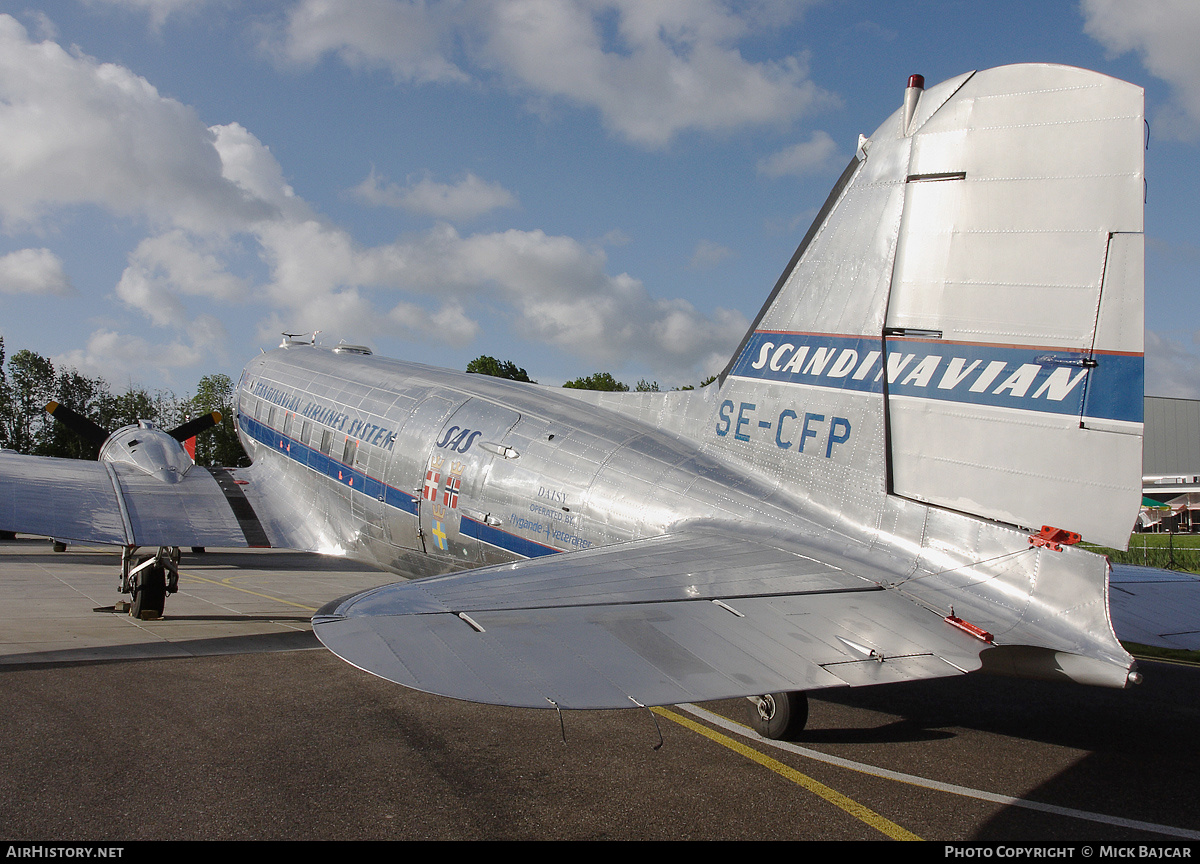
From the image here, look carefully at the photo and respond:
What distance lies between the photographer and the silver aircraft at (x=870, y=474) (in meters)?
3.80

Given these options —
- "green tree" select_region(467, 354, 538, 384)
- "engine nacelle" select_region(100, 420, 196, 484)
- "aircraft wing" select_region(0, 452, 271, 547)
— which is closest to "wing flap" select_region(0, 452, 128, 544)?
"aircraft wing" select_region(0, 452, 271, 547)

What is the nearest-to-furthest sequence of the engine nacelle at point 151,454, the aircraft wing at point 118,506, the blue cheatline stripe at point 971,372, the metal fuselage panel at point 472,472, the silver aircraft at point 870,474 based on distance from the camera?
the silver aircraft at point 870,474, the blue cheatline stripe at point 971,372, the metal fuselage panel at point 472,472, the aircraft wing at point 118,506, the engine nacelle at point 151,454

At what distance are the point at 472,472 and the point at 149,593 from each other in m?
7.02

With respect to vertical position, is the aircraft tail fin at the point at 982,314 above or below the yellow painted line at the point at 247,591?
above

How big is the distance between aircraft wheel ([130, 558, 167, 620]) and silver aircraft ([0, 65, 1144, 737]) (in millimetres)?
6376

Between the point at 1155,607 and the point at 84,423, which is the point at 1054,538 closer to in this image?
the point at 1155,607

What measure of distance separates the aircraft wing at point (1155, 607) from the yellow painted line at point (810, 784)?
7.22 ft

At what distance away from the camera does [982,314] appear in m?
5.69

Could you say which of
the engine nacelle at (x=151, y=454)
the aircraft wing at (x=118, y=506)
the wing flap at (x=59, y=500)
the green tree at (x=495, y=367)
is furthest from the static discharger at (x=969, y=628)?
the green tree at (x=495, y=367)

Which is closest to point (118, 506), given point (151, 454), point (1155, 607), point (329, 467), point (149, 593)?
point (149, 593)

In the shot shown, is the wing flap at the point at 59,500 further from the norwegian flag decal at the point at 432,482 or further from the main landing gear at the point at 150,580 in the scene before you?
the norwegian flag decal at the point at 432,482
